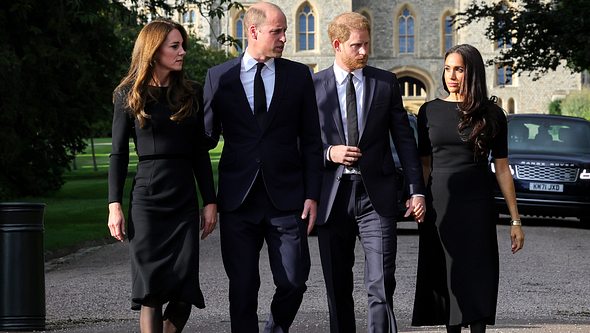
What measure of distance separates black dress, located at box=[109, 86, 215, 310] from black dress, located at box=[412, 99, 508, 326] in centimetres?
136

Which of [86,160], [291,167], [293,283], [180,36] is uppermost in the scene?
[180,36]

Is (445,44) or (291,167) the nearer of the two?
(291,167)

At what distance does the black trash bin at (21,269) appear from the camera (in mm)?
9680

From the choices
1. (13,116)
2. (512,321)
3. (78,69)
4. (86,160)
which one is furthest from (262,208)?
(86,160)

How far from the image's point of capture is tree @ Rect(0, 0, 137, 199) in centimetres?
2184

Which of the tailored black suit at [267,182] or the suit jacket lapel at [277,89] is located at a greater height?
the suit jacket lapel at [277,89]

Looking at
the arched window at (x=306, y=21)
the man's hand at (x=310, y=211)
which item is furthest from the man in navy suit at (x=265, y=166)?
the arched window at (x=306, y=21)

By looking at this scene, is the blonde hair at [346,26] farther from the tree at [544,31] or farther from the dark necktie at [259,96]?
the tree at [544,31]

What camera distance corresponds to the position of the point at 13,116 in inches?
895

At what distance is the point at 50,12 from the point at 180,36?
16.5 m

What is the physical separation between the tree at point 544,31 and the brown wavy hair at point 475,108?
21207 millimetres

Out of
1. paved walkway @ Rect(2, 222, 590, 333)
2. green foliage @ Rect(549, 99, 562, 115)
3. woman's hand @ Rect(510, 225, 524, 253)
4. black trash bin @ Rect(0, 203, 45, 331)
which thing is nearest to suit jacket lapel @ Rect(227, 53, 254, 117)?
woman's hand @ Rect(510, 225, 524, 253)

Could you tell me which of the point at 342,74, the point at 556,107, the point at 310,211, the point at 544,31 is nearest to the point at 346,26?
the point at 342,74

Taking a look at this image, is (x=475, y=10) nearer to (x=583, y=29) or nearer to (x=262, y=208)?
(x=583, y=29)
